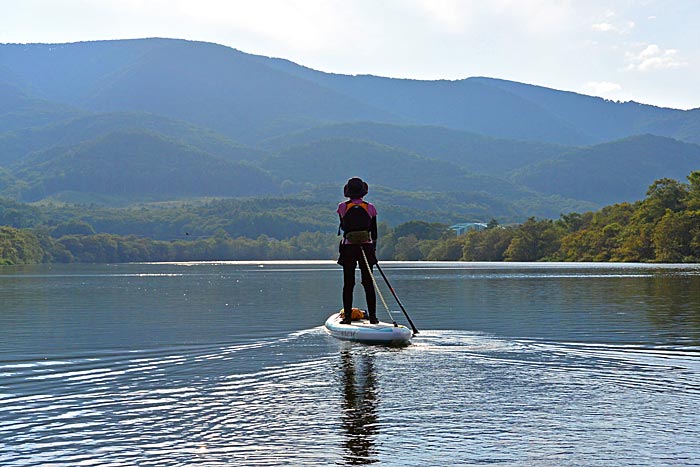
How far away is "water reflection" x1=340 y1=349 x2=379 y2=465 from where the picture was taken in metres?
12.7

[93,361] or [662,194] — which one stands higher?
[662,194]

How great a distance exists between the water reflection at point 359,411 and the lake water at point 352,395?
0.05 m

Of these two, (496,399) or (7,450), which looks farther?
(496,399)

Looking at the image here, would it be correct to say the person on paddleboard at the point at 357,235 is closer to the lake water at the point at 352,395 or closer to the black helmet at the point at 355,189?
the black helmet at the point at 355,189

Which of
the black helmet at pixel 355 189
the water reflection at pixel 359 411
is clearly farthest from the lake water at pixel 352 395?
the black helmet at pixel 355 189

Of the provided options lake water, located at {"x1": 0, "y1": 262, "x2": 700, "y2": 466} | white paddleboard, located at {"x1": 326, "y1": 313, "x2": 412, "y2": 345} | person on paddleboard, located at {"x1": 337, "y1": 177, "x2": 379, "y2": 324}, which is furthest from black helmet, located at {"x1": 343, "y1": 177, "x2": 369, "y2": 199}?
lake water, located at {"x1": 0, "y1": 262, "x2": 700, "y2": 466}

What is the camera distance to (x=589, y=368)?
2039 cm

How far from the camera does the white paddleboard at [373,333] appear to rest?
25359 mm

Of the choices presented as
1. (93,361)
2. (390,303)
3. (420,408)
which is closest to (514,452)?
(420,408)

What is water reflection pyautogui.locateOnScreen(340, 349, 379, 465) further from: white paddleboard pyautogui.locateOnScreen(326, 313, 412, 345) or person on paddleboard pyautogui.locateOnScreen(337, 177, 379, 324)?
person on paddleboard pyautogui.locateOnScreen(337, 177, 379, 324)

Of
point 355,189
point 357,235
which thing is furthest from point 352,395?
point 355,189

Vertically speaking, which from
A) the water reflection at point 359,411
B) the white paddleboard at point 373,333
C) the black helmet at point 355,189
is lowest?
the water reflection at point 359,411

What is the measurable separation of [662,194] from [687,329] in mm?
137799

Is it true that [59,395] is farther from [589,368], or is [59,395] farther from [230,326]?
[230,326]
